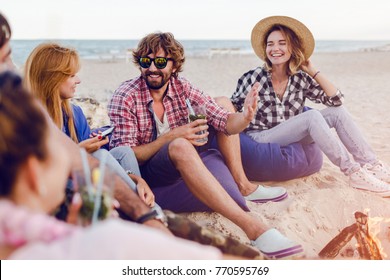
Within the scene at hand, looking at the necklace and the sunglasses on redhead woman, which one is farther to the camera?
the necklace

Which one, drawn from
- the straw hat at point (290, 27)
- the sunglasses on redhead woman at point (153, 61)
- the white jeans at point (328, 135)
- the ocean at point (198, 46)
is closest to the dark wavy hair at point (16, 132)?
the sunglasses on redhead woman at point (153, 61)

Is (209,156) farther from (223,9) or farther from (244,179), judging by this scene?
(223,9)

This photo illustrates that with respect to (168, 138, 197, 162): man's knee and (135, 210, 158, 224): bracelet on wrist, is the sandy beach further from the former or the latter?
(135, 210, 158, 224): bracelet on wrist

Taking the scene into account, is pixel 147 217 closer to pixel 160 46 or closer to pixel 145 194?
pixel 145 194

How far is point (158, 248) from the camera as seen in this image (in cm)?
107

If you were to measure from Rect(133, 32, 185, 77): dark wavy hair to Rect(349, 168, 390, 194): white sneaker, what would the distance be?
122 cm

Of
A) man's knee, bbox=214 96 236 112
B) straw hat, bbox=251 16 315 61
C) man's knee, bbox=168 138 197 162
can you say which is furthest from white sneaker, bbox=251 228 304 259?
straw hat, bbox=251 16 315 61

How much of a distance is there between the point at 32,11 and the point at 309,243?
184 centimetres

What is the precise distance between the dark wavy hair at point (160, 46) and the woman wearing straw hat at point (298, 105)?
2.09 ft

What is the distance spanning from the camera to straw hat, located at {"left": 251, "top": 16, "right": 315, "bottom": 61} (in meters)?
3.20

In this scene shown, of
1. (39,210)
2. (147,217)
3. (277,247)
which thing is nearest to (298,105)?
(277,247)

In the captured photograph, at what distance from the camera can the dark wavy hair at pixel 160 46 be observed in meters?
2.77

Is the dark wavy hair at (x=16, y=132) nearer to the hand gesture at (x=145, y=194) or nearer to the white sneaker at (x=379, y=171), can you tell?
the hand gesture at (x=145, y=194)

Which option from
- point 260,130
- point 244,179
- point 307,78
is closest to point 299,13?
point 307,78
